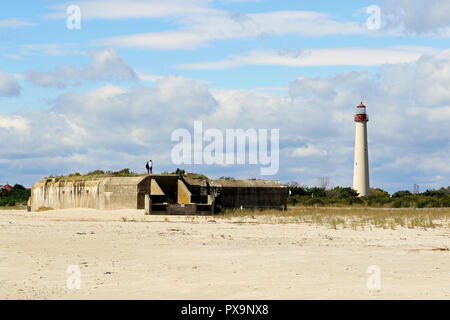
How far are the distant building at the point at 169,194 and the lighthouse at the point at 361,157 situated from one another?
1046 inches

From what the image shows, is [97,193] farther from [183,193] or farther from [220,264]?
[220,264]

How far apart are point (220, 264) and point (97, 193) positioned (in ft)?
86.2

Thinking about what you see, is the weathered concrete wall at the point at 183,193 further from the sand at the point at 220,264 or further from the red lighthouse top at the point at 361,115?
the red lighthouse top at the point at 361,115

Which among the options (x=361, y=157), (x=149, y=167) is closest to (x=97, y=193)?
(x=149, y=167)

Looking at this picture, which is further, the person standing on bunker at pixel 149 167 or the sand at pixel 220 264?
the person standing on bunker at pixel 149 167

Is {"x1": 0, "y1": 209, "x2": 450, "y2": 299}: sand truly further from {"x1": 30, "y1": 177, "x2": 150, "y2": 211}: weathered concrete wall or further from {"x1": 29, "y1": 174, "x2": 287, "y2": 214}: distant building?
{"x1": 30, "y1": 177, "x2": 150, "y2": 211}: weathered concrete wall

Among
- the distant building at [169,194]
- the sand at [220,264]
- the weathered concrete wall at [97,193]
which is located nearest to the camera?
the sand at [220,264]

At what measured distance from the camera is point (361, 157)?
6619 cm

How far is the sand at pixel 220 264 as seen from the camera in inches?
387

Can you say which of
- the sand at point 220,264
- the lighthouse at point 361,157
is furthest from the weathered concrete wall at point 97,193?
the lighthouse at point 361,157

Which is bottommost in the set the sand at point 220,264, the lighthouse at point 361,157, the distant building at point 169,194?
the sand at point 220,264

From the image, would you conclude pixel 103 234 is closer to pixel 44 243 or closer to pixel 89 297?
pixel 44 243
